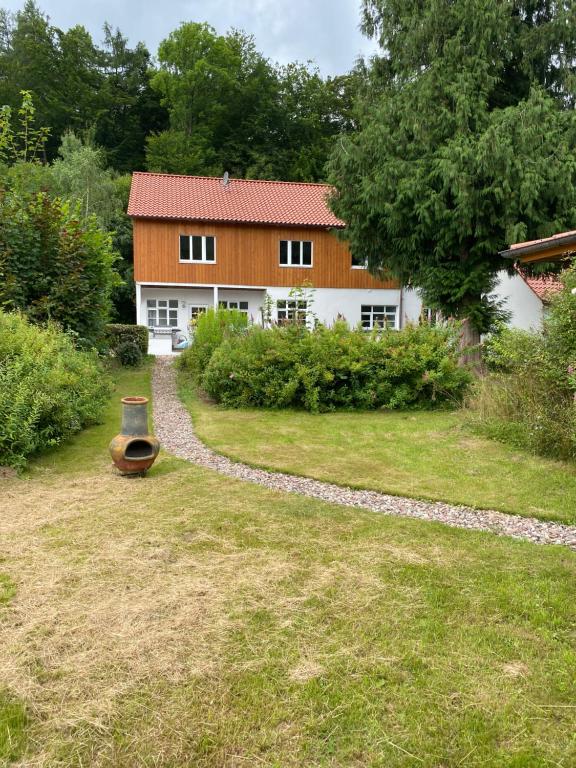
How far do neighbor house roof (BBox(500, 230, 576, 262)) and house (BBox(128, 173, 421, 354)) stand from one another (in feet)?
50.8

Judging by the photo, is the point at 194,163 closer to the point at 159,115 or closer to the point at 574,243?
the point at 159,115

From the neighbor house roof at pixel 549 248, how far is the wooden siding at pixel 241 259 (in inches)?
628

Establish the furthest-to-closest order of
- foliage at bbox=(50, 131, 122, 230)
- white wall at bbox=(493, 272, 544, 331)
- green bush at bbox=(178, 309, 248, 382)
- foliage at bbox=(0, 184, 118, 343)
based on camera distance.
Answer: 1. foliage at bbox=(50, 131, 122, 230)
2. white wall at bbox=(493, 272, 544, 331)
3. green bush at bbox=(178, 309, 248, 382)
4. foliage at bbox=(0, 184, 118, 343)

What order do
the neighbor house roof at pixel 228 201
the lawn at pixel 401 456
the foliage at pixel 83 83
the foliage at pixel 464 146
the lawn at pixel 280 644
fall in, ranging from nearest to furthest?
1. the lawn at pixel 280 644
2. the lawn at pixel 401 456
3. the foliage at pixel 464 146
4. the neighbor house roof at pixel 228 201
5. the foliage at pixel 83 83

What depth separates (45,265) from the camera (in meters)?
12.0

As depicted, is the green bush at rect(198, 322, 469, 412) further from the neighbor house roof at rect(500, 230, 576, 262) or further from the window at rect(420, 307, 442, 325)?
the neighbor house roof at rect(500, 230, 576, 262)

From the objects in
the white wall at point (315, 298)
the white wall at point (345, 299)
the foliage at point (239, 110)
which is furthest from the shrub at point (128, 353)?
the foliage at point (239, 110)

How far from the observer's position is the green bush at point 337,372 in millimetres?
11094

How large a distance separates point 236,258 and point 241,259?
225 millimetres

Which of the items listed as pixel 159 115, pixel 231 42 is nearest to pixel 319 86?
pixel 231 42

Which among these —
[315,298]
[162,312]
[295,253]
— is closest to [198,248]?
[162,312]

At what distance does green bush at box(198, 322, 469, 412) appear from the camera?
11.1 metres

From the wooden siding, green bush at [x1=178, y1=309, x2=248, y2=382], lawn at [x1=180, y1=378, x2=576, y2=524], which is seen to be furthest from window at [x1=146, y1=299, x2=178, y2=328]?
lawn at [x1=180, y1=378, x2=576, y2=524]

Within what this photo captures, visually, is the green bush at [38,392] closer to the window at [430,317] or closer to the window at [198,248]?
the window at [430,317]
